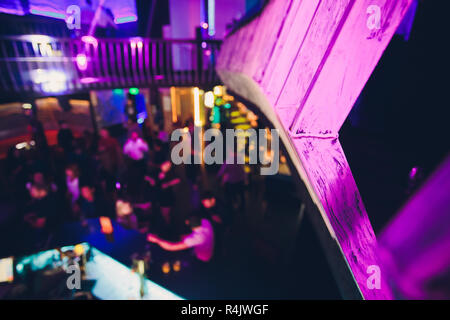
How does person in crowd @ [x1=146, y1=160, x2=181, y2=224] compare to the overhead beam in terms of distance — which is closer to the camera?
the overhead beam

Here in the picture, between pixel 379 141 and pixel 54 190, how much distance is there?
5.16 metres

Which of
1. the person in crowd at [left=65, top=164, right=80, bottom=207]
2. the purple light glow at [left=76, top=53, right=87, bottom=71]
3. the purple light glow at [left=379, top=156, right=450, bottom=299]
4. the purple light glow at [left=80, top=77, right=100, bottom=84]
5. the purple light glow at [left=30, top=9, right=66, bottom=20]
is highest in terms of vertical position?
the purple light glow at [left=30, top=9, right=66, bottom=20]

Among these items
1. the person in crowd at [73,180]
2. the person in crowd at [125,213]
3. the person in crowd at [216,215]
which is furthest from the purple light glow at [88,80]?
the person in crowd at [216,215]

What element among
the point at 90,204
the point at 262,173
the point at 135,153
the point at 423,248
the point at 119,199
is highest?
the point at 423,248

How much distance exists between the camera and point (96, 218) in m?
4.19

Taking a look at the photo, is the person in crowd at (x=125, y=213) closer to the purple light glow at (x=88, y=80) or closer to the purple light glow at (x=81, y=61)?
the purple light glow at (x=88, y=80)

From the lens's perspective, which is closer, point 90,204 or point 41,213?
point 41,213

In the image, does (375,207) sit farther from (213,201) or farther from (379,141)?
(213,201)

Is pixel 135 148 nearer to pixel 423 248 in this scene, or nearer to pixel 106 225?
pixel 106 225

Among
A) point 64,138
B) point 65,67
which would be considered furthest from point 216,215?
point 65,67

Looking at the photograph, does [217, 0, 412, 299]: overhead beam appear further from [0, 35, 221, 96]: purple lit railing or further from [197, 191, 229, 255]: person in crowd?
[0, 35, 221, 96]: purple lit railing

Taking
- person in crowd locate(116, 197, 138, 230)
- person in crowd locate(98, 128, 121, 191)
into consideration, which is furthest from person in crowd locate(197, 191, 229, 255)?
person in crowd locate(98, 128, 121, 191)

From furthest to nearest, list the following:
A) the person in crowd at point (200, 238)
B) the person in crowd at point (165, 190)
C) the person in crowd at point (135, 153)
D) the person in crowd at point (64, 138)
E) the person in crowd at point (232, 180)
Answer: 1. the person in crowd at point (64, 138)
2. the person in crowd at point (135, 153)
3. the person in crowd at point (232, 180)
4. the person in crowd at point (165, 190)
5. the person in crowd at point (200, 238)

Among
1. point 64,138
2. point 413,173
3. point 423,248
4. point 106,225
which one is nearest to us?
point 423,248
